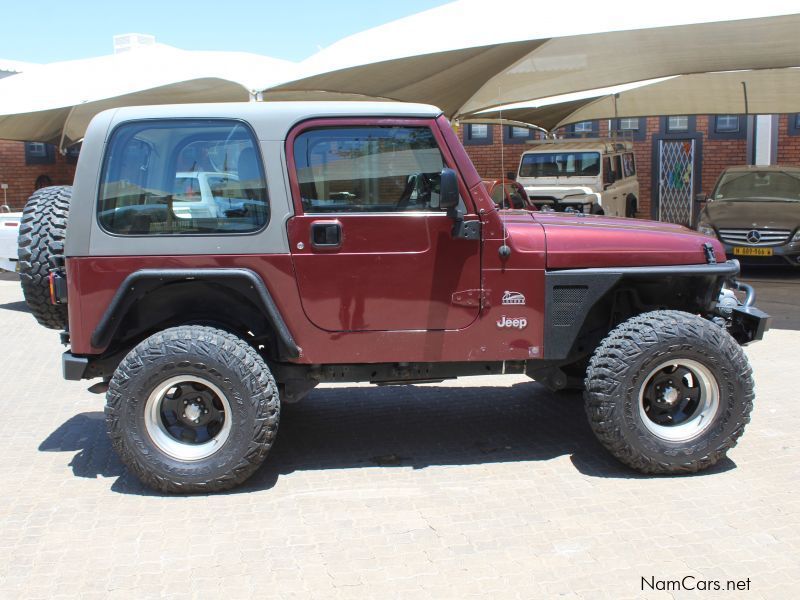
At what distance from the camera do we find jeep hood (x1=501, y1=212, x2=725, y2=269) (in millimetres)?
4543

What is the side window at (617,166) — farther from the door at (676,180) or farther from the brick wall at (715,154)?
the brick wall at (715,154)

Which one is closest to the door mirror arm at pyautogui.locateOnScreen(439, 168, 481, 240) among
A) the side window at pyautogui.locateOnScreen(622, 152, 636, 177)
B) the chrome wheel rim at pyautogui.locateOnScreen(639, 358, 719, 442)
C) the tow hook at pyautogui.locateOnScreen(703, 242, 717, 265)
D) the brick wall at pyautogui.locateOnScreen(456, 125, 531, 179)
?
the chrome wheel rim at pyautogui.locateOnScreen(639, 358, 719, 442)

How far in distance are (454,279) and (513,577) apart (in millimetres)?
1598

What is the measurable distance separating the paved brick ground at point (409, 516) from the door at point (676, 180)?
14.3 meters

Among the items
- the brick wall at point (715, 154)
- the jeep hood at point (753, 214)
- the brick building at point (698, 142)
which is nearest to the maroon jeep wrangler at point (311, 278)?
the jeep hood at point (753, 214)

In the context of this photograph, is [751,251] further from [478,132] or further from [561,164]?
[478,132]

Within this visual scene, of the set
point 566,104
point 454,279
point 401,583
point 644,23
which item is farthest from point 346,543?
point 566,104

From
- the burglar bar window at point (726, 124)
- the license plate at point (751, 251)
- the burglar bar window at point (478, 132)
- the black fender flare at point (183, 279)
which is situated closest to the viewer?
the black fender flare at point (183, 279)

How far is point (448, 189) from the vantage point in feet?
13.7

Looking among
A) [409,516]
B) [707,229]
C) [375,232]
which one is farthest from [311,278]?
[707,229]

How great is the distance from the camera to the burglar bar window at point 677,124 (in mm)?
19078

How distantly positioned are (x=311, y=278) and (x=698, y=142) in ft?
55.1

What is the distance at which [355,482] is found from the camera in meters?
4.64

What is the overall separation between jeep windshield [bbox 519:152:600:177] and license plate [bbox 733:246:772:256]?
3943 millimetres
